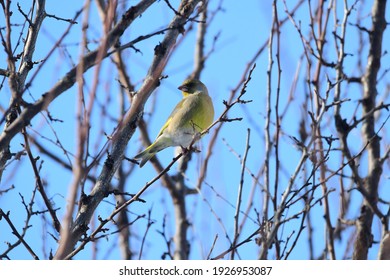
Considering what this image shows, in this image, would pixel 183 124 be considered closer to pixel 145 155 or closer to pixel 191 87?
pixel 145 155

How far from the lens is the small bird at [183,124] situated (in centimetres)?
527

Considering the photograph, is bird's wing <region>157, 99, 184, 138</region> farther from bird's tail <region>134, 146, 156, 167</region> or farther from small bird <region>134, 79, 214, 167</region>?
bird's tail <region>134, 146, 156, 167</region>

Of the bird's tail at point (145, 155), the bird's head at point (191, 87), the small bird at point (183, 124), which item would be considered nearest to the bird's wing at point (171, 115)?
the small bird at point (183, 124)

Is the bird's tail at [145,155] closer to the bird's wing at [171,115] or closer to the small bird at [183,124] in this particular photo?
the small bird at [183,124]

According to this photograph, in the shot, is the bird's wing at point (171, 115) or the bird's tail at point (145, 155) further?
A: the bird's wing at point (171, 115)

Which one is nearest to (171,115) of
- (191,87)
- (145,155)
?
(145,155)

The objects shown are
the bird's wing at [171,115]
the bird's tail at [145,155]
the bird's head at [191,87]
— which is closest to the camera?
the bird's tail at [145,155]

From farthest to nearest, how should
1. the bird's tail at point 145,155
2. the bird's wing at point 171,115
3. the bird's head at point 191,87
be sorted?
1. the bird's head at point 191,87
2. the bird's wing at point 171,115
3. the bird's tail at point 145,155

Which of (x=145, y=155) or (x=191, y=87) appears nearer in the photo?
(x=145, y=155)

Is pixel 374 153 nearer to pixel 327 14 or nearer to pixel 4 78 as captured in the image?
pixel 327 14

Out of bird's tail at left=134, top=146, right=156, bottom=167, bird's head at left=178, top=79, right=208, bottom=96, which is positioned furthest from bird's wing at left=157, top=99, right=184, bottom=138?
bird's head at left=178, top=79, right=208, bottom=96

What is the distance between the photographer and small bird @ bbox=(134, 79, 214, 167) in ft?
17.3

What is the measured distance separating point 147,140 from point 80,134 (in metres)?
5.44

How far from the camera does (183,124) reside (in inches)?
209
